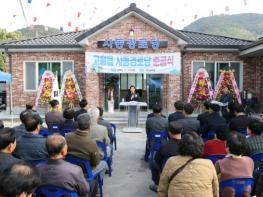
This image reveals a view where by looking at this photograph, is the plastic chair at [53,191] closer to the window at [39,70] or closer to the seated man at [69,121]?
the seated man at [69,121]

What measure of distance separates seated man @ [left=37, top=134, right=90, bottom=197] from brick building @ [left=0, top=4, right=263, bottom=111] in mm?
10675

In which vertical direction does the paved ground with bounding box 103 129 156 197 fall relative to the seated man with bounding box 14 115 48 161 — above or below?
below

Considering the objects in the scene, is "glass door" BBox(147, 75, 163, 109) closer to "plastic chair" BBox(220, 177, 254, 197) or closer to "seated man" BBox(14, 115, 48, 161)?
"seated man" BBox(14, 115, 48, 161)

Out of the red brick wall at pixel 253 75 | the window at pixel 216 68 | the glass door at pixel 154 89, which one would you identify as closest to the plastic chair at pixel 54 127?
the glass door at pixel 154 89

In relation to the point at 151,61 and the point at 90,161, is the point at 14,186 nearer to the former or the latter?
the point at 90,161

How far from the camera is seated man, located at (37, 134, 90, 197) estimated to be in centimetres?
314

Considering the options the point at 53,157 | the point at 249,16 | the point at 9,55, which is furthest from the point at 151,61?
the point at 249,16

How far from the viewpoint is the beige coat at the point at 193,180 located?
9.46 feet

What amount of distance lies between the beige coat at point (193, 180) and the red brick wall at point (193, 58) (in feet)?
38.6

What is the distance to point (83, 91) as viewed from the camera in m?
14.8

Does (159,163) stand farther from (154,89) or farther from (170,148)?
(154,89)

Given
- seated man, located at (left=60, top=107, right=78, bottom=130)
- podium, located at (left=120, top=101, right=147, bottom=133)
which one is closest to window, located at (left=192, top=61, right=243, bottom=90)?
podium, located at (left=120, top=101, right=147, bottom=133)

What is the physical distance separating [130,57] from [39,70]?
13.5 ft

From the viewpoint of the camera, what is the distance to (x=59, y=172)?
10.4 ft
